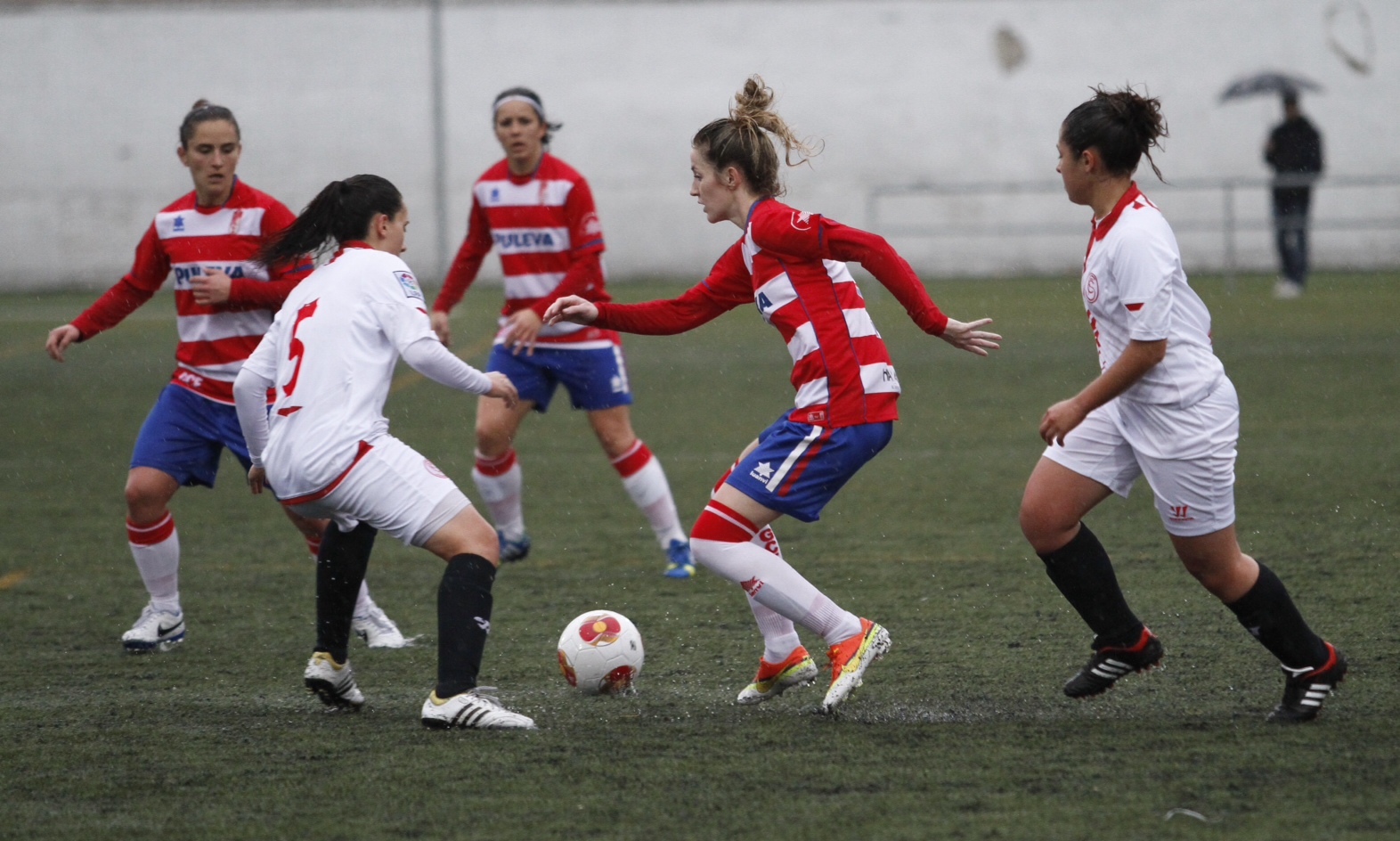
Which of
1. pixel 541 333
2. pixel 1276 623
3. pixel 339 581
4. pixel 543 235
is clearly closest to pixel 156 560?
pixel 339 581

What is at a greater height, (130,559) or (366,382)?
(366,382)

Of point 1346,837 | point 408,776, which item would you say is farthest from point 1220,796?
point 408,776

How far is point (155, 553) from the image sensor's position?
5.13m

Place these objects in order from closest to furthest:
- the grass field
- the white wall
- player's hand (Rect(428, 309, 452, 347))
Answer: the grass field
player's hand (Rect(428, 309, 452, 347))
the white wall

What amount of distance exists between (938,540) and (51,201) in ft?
65.3

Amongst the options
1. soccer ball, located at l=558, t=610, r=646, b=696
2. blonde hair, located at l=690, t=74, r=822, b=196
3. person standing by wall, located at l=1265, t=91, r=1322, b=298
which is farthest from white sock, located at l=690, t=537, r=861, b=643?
person standing by wall, located at l=1265, t=91, r=1322, b=298

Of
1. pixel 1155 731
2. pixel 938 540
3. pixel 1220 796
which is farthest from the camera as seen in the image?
pixel 938 540

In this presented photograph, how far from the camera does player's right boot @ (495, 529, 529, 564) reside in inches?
252

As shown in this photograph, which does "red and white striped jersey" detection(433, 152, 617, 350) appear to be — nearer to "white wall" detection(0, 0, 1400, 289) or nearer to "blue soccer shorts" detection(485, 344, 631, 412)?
"blue soccer shorts" detection(485, 344, 631, 412)

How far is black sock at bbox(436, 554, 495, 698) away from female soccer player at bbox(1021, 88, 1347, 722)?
1.49 m

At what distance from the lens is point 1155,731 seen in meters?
3.77

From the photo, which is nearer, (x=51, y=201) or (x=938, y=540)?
(x=938, y=540)

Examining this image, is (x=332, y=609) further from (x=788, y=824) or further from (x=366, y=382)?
(x=788, y=824)

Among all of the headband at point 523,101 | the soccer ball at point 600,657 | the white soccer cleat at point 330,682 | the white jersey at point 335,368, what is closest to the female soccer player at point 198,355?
the white soccer cleat at point 330,682
